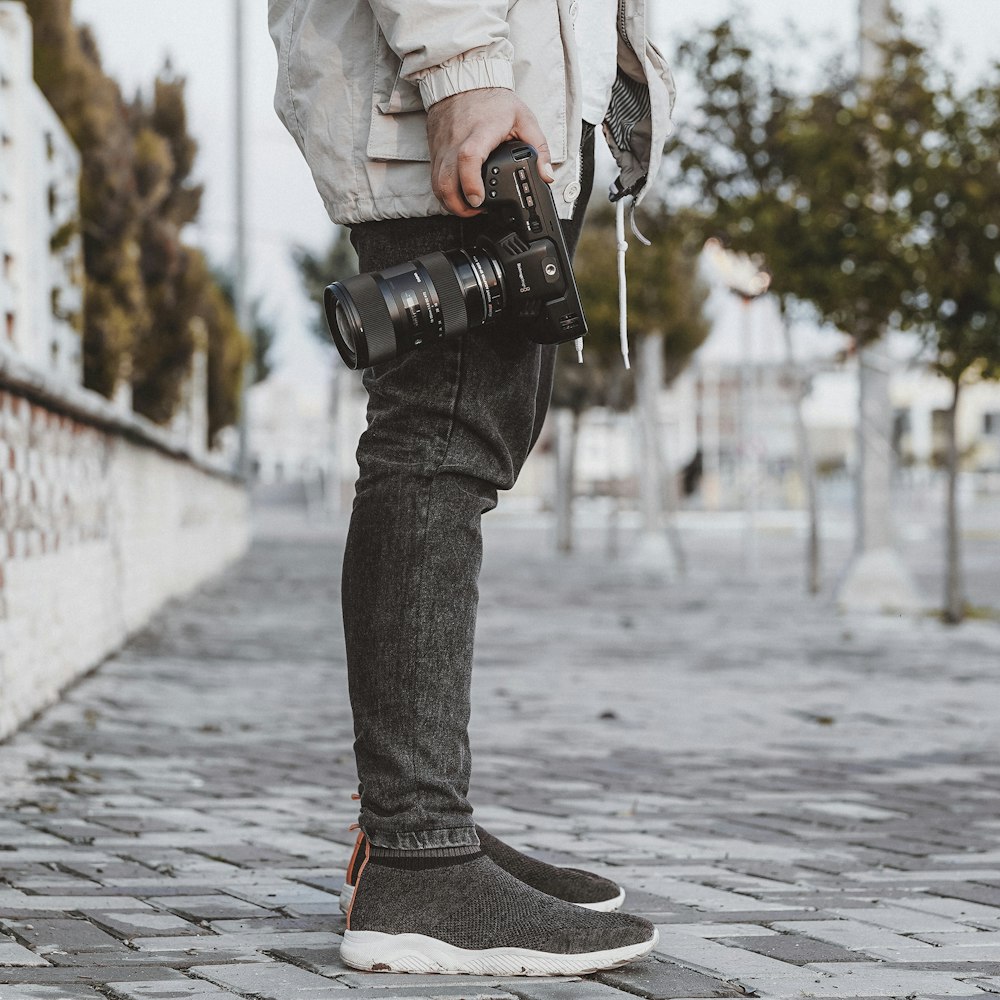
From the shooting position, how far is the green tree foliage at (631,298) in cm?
1620

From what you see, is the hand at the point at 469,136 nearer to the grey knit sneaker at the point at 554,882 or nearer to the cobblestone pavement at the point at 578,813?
the grey knit sneaker at the point at 554,882

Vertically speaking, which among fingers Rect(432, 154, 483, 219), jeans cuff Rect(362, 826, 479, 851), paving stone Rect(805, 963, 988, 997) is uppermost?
fingers Rect(432, 154, 483, 219)

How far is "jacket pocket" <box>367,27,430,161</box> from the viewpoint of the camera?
2551 mm

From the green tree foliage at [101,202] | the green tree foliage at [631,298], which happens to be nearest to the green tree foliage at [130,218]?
the green tree foliage at [101,202]

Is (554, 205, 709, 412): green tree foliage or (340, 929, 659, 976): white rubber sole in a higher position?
(554, 205, 709, 412): green tree foliage

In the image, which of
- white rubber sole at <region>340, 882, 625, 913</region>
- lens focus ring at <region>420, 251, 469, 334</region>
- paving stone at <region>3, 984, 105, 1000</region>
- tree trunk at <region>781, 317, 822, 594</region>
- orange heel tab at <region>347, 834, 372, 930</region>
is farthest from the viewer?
tree trunk at <region>781, 317, 822, 594</region>

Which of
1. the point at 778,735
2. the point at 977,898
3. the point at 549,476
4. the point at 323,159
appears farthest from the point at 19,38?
the point at 549,476

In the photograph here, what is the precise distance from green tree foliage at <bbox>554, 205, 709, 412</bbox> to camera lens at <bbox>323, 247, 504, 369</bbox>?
1094 cm

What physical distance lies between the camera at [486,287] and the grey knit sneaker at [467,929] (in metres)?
0.77

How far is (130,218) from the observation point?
12.0 metres

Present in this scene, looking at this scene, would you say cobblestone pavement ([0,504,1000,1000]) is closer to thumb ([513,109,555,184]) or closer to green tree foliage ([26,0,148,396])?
thumb ([513,109,555,184])

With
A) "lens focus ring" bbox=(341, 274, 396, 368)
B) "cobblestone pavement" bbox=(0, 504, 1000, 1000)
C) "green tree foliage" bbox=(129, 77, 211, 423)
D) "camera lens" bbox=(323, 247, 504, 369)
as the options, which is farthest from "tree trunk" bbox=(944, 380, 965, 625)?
"lens focus ring" bbox=(341, 274, 396, 368)

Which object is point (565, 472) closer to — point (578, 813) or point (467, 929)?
point (578, 813)

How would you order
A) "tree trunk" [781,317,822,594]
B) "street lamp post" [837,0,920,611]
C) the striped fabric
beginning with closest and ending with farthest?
the striped fabric < "street lamp post" [837,0,920,611] < "tree trunk" [781,317,822,594]
